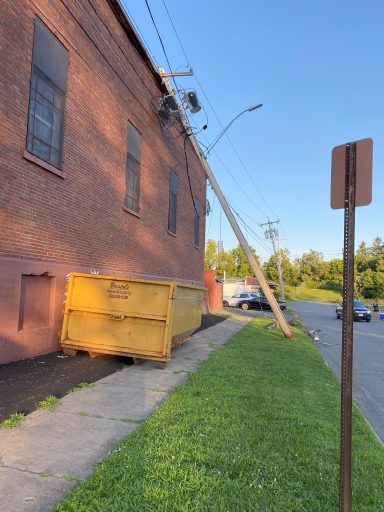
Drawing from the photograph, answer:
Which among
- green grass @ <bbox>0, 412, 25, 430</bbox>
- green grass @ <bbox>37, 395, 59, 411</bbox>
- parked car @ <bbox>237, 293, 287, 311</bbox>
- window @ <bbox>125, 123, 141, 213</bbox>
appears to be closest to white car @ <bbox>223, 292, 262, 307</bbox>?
parked car @ <bbox>237, 293, 287, 311</bbox>

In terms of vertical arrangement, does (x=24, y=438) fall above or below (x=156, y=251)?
below

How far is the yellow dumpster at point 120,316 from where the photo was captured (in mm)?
8016

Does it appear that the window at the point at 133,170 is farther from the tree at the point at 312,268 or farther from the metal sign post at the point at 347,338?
the tree at the point at 312,268

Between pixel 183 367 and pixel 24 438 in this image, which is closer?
pixel 24 438

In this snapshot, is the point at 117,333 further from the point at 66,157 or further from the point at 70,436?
the point at 66,157

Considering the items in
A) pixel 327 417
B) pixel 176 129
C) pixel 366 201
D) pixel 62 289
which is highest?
pixel 176 129

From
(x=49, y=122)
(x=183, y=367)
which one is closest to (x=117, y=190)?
(x=49, y=122)

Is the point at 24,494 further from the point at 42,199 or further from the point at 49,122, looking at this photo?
the point at 49,122

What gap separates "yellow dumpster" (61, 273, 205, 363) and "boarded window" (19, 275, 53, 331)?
435mm

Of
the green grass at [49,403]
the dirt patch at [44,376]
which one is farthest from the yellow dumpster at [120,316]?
the green grass at [49,403]

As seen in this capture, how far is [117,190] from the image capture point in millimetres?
11820

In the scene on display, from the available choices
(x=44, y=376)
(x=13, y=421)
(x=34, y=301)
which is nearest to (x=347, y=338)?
(x=13, y=421)

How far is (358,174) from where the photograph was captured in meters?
3.00

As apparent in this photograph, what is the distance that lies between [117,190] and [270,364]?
598 centimetres
